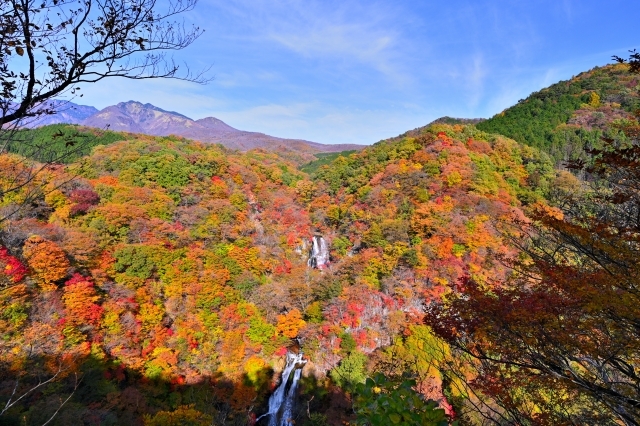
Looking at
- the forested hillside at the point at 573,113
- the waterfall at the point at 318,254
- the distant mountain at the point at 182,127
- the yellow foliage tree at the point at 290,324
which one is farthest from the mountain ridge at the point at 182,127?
the yellow foliage tree at the point at 290,324

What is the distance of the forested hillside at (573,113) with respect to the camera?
30953 mm

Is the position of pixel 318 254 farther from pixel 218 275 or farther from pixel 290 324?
pixel 218 275

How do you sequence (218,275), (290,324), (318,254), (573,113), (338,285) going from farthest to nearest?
(573,113) → (318,254) → (218,275) → (338,285) → (290,324)

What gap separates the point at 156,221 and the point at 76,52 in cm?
2172

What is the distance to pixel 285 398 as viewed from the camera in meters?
16.8

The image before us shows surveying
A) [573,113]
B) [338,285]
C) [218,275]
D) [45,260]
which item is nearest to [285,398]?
[338,285]

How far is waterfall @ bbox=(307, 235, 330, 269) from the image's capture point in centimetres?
2741

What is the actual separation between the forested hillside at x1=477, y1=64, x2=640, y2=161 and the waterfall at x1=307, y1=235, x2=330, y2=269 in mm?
23677

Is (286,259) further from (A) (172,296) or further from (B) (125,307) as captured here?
(B) (125,307)

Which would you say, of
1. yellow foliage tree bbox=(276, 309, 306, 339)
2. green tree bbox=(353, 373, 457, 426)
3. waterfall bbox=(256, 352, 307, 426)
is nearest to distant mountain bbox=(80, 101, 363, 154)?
yellow foliage tree bbox=(276, 309, 306, 339)

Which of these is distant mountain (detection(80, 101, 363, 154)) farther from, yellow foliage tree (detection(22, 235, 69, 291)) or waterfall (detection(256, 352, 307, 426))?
yellow foliage tree (detection(22, 235, 69, 291))

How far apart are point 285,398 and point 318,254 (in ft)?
43.2

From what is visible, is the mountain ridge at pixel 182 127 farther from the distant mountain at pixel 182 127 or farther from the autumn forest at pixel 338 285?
the autumn forest at pixel 338 285

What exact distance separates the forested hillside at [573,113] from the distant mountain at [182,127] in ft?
277
